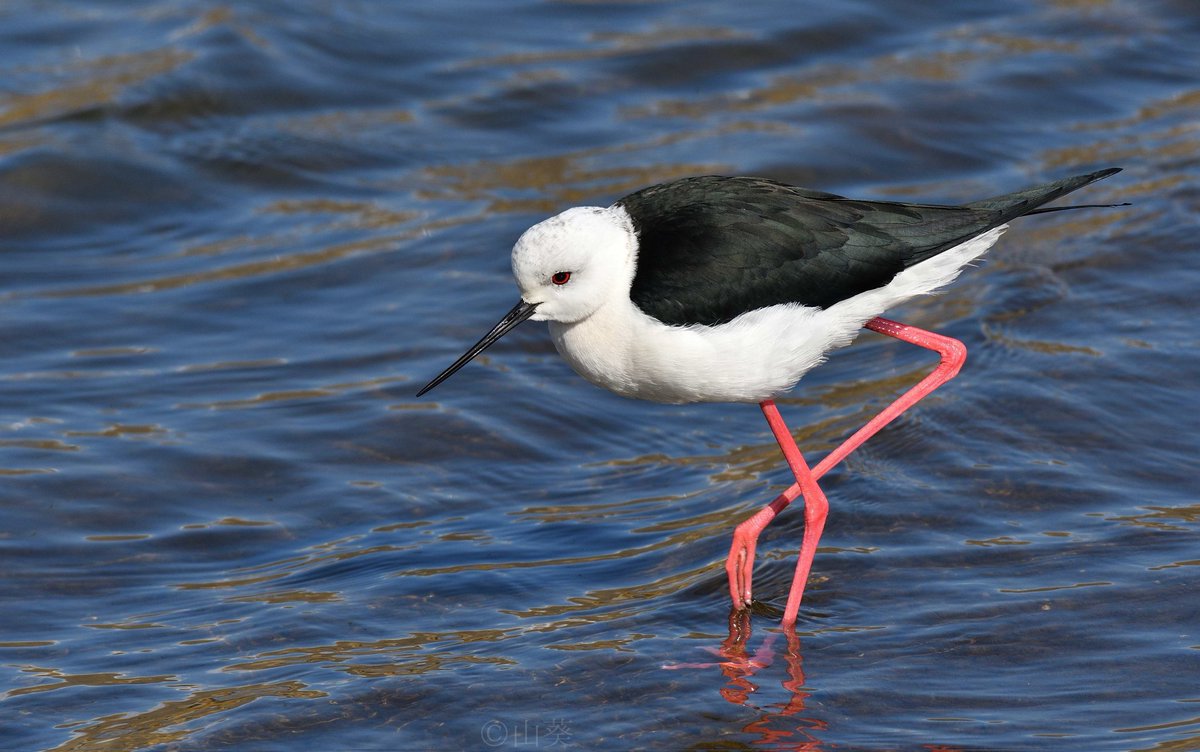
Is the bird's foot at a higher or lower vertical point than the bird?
lower

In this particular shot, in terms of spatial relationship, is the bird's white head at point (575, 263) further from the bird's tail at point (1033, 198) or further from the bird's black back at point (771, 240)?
the bird's tail at point (1033, 198)

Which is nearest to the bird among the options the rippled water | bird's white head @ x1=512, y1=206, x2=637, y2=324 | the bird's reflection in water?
bird's white head @ x1=512, y1=206, x2=637, y2=324

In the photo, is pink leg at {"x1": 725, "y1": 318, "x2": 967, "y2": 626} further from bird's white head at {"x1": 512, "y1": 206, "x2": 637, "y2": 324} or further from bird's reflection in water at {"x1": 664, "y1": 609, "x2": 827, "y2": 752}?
bird's white head at {"x1": 512, "y1": 206, "x2": 637, "y2": 324}

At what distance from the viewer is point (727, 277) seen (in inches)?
224

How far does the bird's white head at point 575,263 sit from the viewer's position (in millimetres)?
5734

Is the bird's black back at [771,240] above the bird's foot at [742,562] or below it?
above

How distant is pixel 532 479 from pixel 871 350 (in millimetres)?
2191

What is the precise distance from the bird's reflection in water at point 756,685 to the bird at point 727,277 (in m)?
0.14

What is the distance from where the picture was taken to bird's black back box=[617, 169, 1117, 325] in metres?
5.68

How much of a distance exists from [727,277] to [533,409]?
2.60 metres

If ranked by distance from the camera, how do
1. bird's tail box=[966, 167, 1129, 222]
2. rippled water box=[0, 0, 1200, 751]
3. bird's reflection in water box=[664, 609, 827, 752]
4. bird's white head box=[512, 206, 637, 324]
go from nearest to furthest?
bird's reflection in water box=[664, 609, 827, 752], rippled water box=[0, 0, 1200, 751], bird's white head box=[512, 206, 637, 324], bird's tail box=[966, 167, 1129, 222]

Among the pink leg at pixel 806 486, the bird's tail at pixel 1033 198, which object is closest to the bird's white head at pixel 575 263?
the pink leg at pixel 806 486

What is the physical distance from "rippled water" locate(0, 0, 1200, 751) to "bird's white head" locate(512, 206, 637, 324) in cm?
126

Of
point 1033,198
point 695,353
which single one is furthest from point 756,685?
point 1033,198
